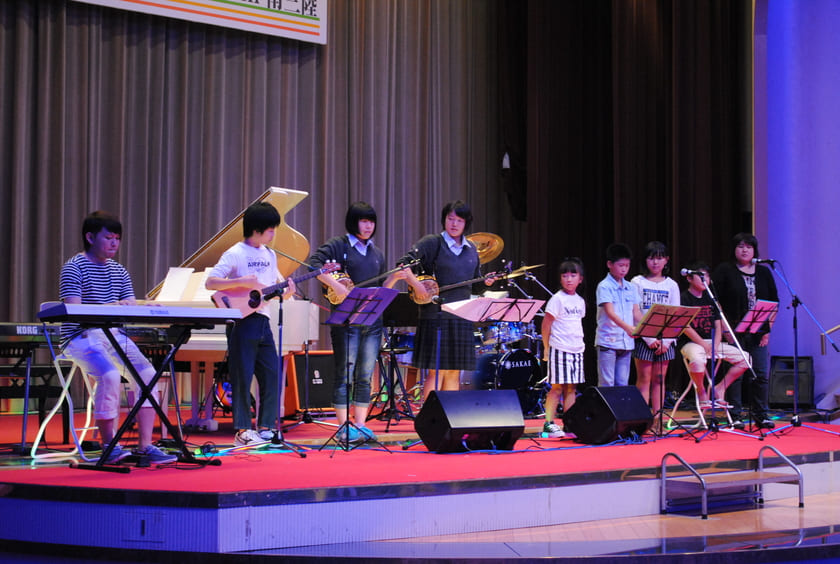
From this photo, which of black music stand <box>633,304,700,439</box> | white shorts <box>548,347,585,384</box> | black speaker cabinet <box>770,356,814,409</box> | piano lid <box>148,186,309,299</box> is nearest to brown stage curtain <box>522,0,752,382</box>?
black speaker cabinet <box>770,356,814,409</box>

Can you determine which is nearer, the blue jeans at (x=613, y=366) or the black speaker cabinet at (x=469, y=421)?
the black speaker cabinet at (x=469, y=421)

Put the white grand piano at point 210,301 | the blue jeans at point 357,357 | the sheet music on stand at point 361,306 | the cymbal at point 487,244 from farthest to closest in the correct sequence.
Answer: the cymbal at point 487,244 < the white grand piano at point 210,301 < the blue jeans at point 357,357 < the sheet music on stand at point 361,306

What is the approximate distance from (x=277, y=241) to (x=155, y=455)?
8.23ft

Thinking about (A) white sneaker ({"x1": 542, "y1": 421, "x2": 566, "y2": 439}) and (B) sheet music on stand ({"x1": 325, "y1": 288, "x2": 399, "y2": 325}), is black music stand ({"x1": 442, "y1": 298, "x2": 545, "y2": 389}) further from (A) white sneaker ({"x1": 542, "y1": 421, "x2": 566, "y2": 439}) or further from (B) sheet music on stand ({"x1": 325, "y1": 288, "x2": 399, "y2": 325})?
(A) white sneaker ({"x1": 542, "y1": 421, "x2": 566, "y2": 439})

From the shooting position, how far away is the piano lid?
22.0 feet

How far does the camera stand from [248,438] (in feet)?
17.5

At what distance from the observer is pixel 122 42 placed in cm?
950

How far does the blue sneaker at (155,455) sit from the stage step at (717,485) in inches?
106

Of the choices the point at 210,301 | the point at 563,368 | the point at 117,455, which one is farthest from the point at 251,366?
the point at 563,368

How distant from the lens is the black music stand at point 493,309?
5.57 m

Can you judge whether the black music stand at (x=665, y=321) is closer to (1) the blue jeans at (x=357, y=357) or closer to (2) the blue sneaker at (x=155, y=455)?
(1) the blue jeans at (x=357, y=357)

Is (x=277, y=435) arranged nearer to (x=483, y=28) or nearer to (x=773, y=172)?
(x=773, y=172)

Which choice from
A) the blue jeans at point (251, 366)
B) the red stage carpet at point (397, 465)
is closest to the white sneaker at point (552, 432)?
the red stage carpet at point (397, 465)

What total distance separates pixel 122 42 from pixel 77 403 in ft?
12.6
